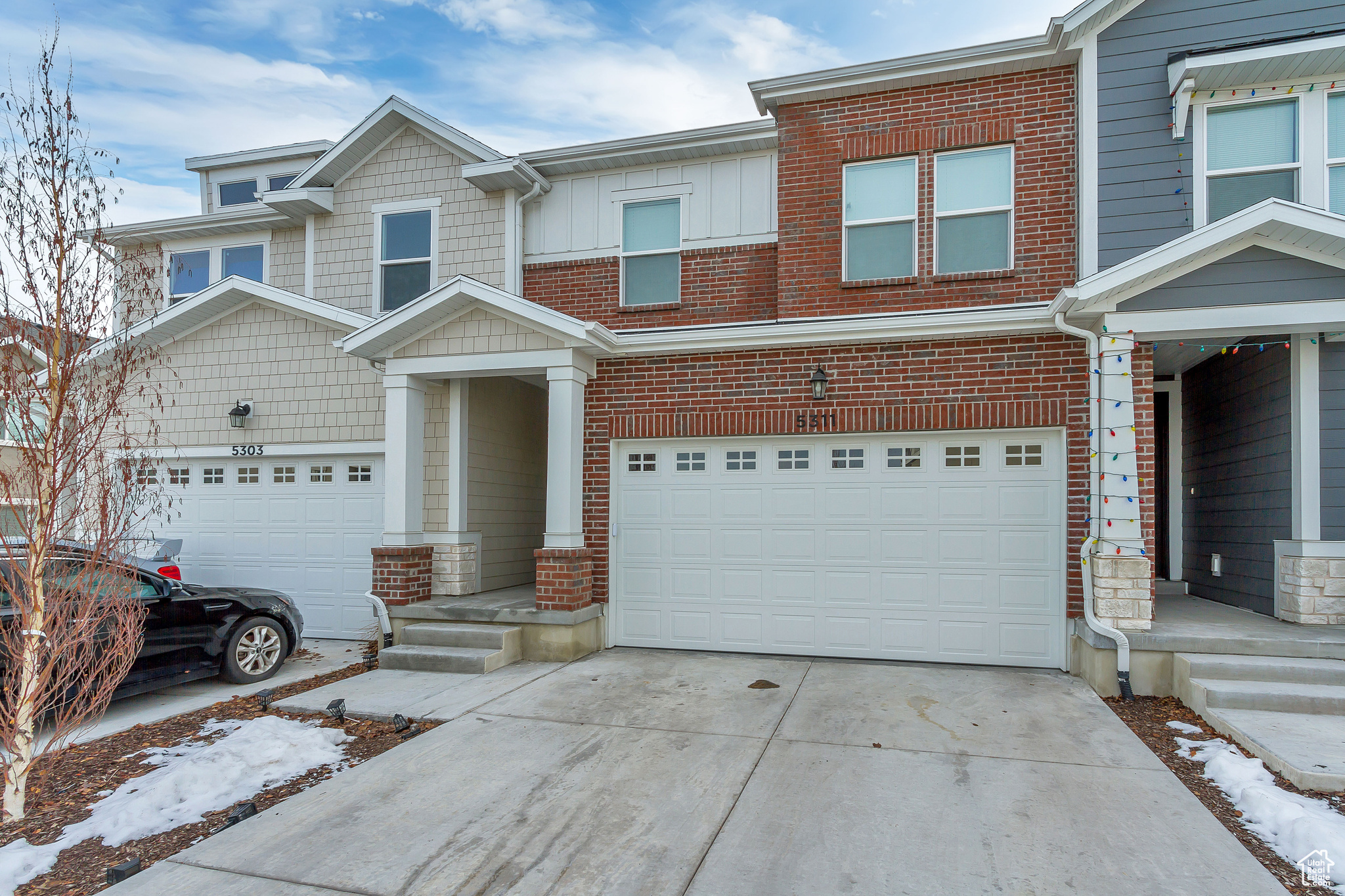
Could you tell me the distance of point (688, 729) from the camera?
563 cm

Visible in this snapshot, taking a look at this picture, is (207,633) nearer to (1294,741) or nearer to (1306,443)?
(1294,741)

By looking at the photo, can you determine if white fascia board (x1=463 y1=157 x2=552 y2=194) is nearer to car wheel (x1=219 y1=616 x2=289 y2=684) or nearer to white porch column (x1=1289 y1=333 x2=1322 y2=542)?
car wheel (x1=219 y1=616 x2=289 y2=684)

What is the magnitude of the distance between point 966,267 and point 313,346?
7.85m

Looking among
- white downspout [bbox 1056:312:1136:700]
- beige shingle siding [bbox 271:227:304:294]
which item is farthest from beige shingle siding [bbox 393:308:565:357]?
white downspout [bbox 1056:312:1136:700]

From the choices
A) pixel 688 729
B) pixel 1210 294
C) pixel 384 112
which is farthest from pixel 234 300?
pixel 1210 294

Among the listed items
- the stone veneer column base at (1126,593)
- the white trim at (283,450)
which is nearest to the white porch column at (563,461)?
the white trim at (283,450)

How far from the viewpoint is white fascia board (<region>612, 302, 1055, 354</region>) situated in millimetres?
7156

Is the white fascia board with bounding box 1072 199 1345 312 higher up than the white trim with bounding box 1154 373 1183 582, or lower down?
higher up

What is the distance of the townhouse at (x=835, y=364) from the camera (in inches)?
274

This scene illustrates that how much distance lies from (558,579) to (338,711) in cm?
239

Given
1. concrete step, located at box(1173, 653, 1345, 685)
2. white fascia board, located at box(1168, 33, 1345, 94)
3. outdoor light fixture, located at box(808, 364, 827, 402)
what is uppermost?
white fascia board, located at box(1168, 33, 1345, 94)

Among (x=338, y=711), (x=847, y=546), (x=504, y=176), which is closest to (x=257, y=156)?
(x=504, y=176)

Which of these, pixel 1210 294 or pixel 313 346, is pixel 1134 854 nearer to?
pixel 1210 294

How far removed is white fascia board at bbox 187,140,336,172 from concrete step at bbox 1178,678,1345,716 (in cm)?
1328
